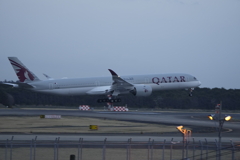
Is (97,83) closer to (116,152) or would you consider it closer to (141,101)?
(141,101)

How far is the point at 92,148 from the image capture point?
26484 mm

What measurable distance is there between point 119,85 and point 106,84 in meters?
3.83

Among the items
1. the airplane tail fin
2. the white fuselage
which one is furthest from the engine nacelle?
the airplane tail fin

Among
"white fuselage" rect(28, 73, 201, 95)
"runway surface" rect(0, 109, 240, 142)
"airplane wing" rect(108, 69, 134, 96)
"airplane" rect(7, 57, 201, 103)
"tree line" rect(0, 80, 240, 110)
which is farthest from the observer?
"tree line" rect(0, 80, 240, 110)

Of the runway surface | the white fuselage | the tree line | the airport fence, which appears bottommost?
the airport fence

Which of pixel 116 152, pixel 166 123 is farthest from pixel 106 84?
pixel 116 152

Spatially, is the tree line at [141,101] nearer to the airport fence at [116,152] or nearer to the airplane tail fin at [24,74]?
the airplane tail fin at [24,74]

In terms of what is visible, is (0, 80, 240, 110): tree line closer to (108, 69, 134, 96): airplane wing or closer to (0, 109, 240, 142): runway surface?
(108, 69, 134, 96): airplane wing

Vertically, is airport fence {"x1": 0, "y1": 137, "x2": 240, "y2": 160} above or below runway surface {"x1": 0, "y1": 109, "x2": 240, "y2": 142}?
below

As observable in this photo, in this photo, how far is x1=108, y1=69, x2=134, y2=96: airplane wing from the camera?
7088 cm

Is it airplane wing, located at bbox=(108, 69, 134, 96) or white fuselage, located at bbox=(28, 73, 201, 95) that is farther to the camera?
white fuselage, located at bbox=(28, 73, 201, 95)

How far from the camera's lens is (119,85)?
235 ft

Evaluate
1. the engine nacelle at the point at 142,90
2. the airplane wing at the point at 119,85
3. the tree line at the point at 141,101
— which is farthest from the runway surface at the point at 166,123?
the tree line at the point at 141,101

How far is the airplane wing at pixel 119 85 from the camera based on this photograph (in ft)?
233
